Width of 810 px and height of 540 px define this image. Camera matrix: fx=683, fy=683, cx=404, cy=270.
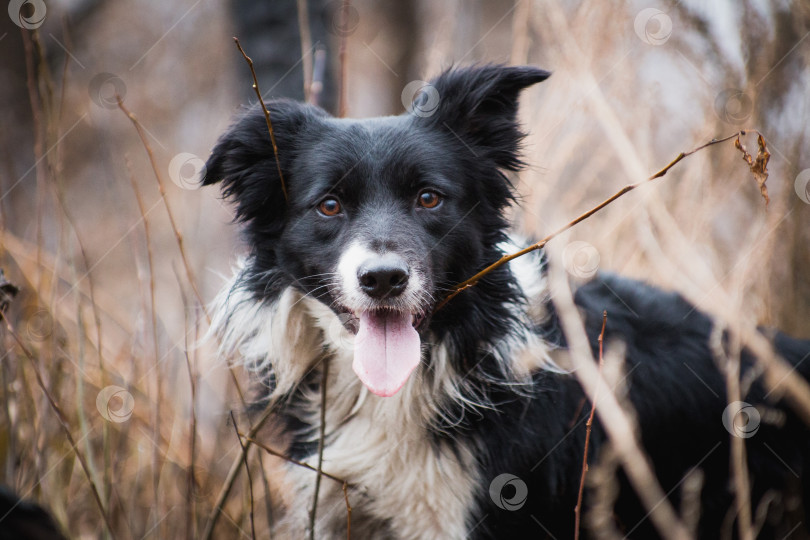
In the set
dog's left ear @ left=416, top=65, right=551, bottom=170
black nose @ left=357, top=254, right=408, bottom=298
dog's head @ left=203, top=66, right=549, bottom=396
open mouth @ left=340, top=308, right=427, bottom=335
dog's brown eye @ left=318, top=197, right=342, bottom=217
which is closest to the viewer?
black nose @ left=357, top=254, right=408, bottom=298

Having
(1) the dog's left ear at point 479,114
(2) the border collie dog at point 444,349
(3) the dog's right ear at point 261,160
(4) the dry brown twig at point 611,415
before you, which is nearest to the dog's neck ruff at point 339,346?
(2) the border collie dog at point 444,349

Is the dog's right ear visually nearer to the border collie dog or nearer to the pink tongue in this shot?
the border collie dog

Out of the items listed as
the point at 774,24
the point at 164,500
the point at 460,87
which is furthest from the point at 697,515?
the point at 774,24

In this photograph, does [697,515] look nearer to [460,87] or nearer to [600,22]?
[460,87]

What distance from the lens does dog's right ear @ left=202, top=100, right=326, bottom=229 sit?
9.97 feet

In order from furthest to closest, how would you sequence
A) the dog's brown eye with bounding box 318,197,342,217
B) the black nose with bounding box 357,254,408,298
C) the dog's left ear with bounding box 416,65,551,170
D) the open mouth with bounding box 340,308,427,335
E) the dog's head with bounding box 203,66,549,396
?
the dog's left ear with bounding box 416,65,551,170, the dog's brown eye with bounding box 318,197,342,217, the open mouth with bounding box 340,308,427,335, the dog's head with bounding box 203,66,549,396, the black nose with bounding box 357,254,408,298

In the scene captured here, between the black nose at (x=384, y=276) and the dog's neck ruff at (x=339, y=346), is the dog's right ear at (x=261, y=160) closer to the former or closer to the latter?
the dog's neck ruff at (x=339, y=346)

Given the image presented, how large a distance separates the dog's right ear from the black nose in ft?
2.44

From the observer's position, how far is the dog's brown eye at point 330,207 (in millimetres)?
2900

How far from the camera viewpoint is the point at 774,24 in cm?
401

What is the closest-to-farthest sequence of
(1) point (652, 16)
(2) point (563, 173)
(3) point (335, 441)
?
(3) point (335, 441) < (1) point (652, 16) < (2) point (563, 173)

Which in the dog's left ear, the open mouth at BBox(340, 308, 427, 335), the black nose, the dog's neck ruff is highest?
the dog's left ear

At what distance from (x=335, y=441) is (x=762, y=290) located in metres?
2.63

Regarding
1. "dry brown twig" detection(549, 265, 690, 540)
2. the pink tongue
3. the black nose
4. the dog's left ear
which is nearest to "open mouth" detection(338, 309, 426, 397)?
the pink tongue
